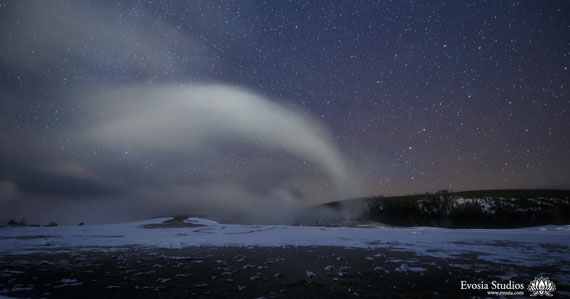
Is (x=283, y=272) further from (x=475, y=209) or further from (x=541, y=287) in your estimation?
(x=475, y=209)

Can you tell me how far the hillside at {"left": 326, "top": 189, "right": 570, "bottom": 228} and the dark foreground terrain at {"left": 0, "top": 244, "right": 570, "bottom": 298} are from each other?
1780cm

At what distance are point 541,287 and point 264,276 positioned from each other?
198 inches

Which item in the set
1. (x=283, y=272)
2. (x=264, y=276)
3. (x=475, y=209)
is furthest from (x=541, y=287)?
(x=475, y=209)

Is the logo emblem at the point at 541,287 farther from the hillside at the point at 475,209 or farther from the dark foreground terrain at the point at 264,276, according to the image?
the hillside at the point at 475,209

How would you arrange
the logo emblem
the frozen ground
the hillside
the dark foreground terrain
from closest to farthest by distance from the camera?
the logo emblem → the dark foreground terrain → the frozen ground → the hillside

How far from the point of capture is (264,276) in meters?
5.87

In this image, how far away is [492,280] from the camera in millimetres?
5066

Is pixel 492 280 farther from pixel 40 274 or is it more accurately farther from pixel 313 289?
pixel 40 274

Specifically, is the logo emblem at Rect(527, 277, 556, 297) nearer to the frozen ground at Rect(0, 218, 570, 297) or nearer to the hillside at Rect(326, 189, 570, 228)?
the frozen ground at Rect(0, 218, 570, 297)

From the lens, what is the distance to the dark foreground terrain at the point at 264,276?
4.60m

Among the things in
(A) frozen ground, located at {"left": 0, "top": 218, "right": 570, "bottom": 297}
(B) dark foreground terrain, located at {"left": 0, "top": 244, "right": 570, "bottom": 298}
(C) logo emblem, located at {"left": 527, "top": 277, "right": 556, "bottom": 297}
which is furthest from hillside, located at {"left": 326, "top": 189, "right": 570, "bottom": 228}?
(C) logo emblem, located at {"left": 527, "top": 277, "right": 556, "bottom": 297}

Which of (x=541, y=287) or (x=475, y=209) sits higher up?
(x=541, y=287)

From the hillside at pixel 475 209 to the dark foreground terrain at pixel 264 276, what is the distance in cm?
1780

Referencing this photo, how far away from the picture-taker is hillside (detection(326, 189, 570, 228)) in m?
21.0
